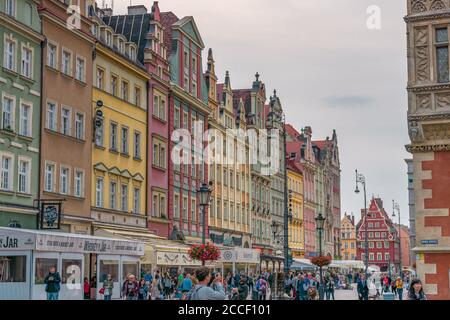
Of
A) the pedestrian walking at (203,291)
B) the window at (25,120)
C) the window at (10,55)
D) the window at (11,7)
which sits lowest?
the pedestrian walking at (203,291)

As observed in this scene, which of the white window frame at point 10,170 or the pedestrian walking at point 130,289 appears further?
the white window frame at point 10,170

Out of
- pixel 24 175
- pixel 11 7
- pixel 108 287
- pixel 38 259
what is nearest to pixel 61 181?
pixel 24 175

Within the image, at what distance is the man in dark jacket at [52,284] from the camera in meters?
22.8

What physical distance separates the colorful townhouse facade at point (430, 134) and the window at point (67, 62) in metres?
23.0

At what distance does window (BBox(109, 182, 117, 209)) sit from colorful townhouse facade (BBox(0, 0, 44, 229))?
8041 millimetres

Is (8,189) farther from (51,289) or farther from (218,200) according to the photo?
(218,200)

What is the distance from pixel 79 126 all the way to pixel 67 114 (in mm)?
1469

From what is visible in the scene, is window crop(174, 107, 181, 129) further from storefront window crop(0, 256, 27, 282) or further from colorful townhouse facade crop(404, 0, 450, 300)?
colorful townhouse facade crop(404, 0, 450, 300)

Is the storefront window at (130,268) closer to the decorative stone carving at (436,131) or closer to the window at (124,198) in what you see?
the window at (124,198)

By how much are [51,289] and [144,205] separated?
72.2ft

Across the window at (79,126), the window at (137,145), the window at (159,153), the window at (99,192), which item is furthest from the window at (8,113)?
the window at (159,153)

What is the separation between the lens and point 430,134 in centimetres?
1530

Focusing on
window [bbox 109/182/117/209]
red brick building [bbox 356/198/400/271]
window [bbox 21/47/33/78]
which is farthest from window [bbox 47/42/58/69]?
red brick building [bbox 356/198/400/271]

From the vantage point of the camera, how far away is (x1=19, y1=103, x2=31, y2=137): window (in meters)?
32.0
